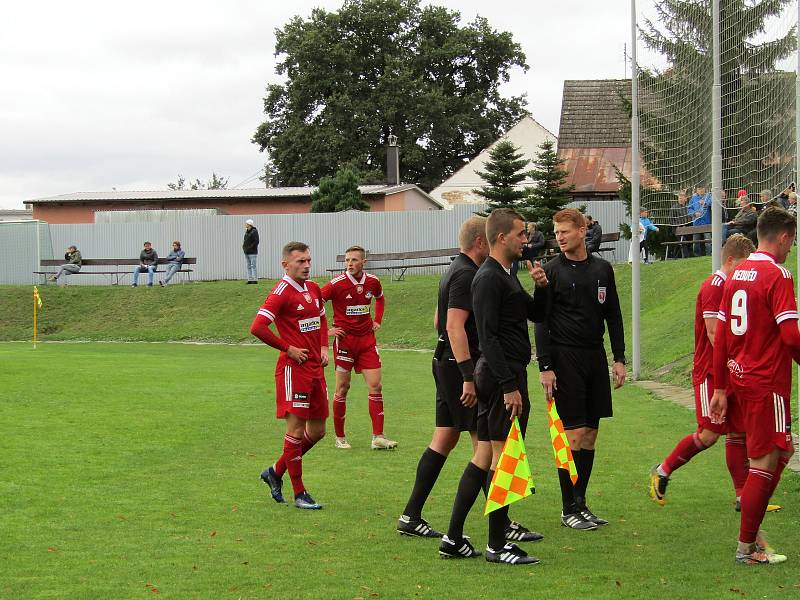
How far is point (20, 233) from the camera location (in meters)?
42.6

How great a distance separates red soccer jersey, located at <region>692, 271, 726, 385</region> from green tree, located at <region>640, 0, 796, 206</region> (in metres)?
5.45

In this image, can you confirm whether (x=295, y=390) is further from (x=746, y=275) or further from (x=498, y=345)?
(x=746, y=275)

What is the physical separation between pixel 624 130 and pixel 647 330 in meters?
28.6

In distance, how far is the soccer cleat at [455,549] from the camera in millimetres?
6832

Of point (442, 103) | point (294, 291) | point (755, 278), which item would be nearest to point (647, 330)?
point (294, 291)

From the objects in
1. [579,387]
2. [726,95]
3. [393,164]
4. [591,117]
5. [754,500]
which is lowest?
[754,500]

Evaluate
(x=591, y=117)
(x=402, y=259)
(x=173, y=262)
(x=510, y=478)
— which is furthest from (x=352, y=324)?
(x=591, y=117)

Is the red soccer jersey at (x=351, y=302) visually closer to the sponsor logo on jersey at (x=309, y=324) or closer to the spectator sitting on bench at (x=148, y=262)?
the sponsor logo on jersey at (x=309, y=324)

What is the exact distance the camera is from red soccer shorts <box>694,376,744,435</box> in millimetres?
7512

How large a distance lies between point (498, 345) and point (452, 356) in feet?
2.98

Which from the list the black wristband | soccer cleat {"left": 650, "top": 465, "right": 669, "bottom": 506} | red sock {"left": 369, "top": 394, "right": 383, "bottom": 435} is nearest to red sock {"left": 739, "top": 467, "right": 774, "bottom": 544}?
soccer cleat {"left": 650, "top": 465, "right": 669, "bottom": 506}

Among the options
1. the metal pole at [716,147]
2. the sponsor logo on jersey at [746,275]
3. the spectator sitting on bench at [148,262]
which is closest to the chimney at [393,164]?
the spectator sitting on bench at [148,262]

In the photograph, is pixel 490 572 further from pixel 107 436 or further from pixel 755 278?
pixel 107 436

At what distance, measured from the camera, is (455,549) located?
6840 mm
